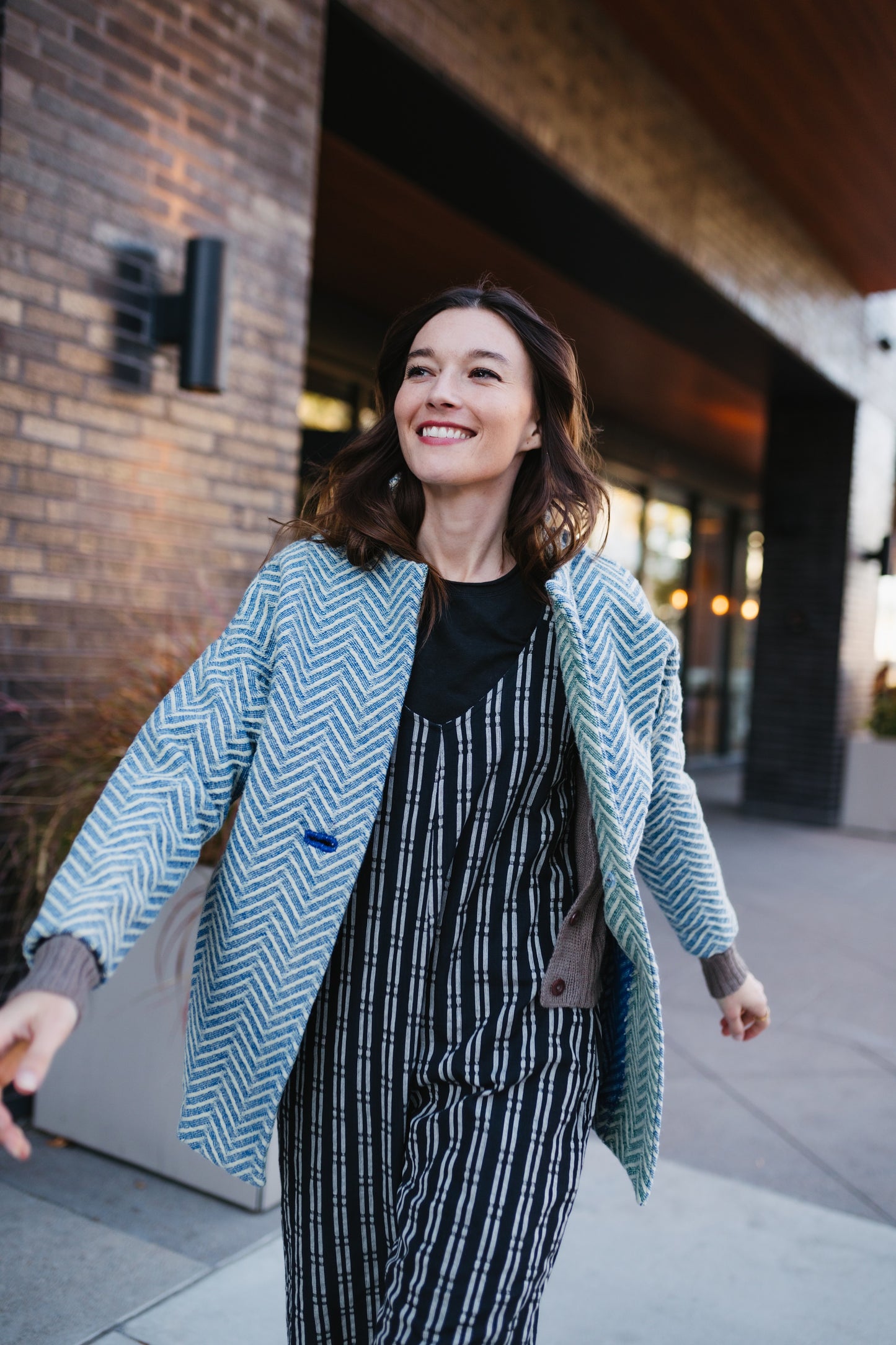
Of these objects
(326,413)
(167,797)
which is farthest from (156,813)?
(326,413)

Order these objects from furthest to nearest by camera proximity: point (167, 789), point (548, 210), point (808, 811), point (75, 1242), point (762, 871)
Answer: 1. point (808, 811)
2. point (762, 871)
3. point (548, 210)
4. point (75, 1242)
5. point (167, 789)

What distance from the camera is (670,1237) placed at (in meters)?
2.89

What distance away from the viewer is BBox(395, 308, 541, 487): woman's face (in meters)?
1.70

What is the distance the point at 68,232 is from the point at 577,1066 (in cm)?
293

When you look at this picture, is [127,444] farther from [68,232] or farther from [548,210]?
[548,210]

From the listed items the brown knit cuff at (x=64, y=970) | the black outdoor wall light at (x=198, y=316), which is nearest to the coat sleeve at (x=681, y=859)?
the brown knit cuff at (x=64, y=970)

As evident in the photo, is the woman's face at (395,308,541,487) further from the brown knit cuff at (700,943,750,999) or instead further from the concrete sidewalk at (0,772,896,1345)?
the concrete sidewalk at (0,772,896,1345)

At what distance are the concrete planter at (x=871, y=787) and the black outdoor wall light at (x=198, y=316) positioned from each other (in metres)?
8.07

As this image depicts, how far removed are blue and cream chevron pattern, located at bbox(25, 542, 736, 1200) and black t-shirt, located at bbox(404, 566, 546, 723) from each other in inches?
2.2

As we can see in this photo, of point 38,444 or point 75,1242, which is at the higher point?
point 38,444

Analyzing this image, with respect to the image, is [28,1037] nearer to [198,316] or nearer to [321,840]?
[321,840]

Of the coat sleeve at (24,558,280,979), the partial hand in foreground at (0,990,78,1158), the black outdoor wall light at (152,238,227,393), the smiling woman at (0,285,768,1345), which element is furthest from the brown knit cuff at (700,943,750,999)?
the black outdoor wall light at (152,238,227,393)

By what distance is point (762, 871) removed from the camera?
799 cm

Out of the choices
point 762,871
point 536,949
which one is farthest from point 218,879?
point 762,871
